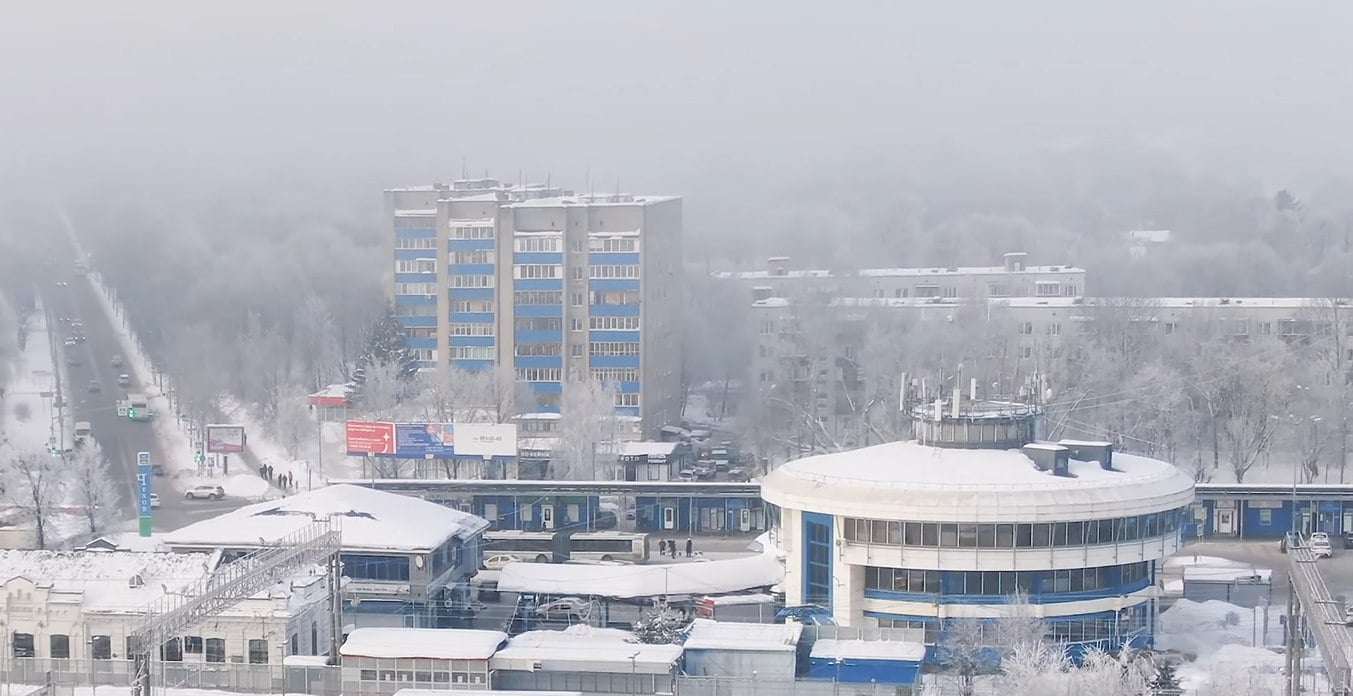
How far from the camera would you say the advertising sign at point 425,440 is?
38594 mm

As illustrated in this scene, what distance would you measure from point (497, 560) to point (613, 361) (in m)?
13.7

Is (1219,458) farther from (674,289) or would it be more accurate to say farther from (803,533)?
(803,533)

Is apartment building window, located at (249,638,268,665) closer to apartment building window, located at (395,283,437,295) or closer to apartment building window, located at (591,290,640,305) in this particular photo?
apartment building window, located at (591,290,640,305)

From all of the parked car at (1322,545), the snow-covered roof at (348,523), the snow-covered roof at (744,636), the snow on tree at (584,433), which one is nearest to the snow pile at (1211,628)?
the parked car at (1322,545)

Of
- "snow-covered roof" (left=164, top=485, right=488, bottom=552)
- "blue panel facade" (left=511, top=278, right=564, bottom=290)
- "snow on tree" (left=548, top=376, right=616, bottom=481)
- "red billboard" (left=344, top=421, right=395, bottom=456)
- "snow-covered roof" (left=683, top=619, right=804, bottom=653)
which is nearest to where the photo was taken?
"snow-covered roof" (left=683, top=619, right=804, bottom=653)

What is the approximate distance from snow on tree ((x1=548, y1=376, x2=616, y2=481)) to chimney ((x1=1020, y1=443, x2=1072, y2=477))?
15.5 meters

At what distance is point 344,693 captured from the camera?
22.0 m

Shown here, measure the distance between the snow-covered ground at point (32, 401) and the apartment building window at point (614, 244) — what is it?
11874 millimetres

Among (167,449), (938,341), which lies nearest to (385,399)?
(167,449)

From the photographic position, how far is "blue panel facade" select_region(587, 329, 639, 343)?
148ft

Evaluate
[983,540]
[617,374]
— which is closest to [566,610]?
[983,540]

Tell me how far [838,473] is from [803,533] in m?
0.84

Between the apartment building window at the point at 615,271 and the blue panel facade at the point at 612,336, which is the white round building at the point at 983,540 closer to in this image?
the blue panel facade at the point at 612,336

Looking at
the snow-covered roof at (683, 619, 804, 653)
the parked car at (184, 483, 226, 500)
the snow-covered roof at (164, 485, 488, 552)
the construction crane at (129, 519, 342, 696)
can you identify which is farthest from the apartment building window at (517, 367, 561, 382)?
the snow-covered roof at (683, 619, 804, 653)
